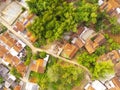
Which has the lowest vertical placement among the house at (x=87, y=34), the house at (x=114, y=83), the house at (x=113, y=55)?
the house at (x=114, y=83)

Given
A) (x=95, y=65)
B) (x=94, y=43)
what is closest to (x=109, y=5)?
(x=94, y=43)

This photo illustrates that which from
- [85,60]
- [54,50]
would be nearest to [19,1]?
[54,50]

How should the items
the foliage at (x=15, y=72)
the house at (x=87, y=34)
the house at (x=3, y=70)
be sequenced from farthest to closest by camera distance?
1. the house at (x=3, y=70)
2. the foliage at (x=15, y=72)
3. the house at (x=87, y=34)

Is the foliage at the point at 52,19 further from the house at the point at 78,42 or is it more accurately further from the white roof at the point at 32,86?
the white roof at the point at 32,86

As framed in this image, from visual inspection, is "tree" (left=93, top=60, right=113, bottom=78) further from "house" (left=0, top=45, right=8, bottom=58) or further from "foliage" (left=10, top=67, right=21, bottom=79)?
"house" (left=0, top=45, right=8, bottom=58)

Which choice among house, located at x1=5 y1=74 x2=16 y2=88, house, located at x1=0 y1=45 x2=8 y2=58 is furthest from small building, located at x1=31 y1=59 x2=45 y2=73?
house, located at x1=0 y1=45 x2=8 y2=58

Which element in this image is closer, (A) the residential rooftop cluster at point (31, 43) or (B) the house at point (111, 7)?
(A) the residential rooftop cluster at point (31, 43)

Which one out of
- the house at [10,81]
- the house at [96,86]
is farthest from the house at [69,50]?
the house at [10,81]
